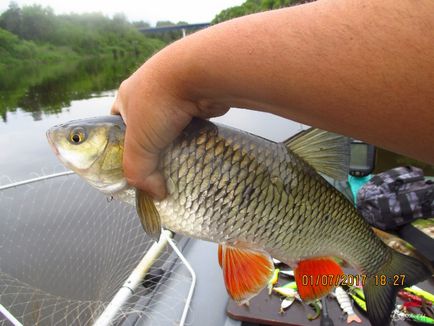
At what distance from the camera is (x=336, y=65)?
76cm

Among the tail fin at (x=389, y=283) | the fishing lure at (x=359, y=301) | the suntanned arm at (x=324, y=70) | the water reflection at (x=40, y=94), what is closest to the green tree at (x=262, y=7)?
the suntanned arm at (x=324, y=70)

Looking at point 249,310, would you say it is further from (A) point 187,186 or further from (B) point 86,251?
(B) point 86,251

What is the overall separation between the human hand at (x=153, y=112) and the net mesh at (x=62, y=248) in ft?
5.73

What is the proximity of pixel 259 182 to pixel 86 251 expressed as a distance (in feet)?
11.9

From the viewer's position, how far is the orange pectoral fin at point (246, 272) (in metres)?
1.51

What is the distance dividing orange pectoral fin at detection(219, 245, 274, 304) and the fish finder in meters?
2.65

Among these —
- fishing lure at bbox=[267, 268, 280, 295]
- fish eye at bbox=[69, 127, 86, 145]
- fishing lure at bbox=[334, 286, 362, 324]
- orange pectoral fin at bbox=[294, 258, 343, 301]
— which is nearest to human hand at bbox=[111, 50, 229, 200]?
fish eye at bbox=[69, 127, 86, 145]

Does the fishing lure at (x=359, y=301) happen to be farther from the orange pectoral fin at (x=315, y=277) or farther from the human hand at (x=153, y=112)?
the human hand at (x=153, y=112)

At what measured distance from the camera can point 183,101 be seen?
3.56ft

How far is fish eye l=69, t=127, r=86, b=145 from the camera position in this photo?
1320 millimetres

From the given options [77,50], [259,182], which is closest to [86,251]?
[259,182]

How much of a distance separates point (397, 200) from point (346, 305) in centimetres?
140

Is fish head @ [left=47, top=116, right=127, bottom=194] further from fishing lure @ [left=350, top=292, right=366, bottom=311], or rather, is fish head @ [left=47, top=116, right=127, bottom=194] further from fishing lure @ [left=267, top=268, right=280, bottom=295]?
fishing lure @ [left=350, top=292, right=366, bottom=311]

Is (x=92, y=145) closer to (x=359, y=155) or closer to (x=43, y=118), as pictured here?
(x=359, y=155)
